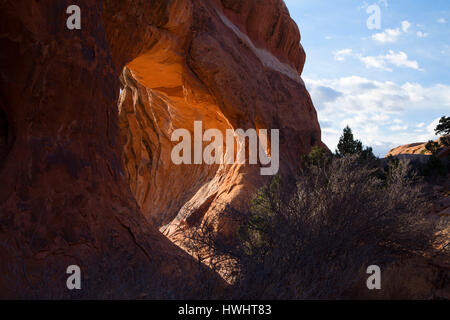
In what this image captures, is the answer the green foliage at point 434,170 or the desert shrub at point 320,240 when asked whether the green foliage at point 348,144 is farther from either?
the desert shrub at point 320,240

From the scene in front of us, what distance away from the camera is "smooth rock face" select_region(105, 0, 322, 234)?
11.7 meters

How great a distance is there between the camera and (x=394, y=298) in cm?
582

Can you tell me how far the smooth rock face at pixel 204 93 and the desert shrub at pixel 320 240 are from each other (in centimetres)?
445

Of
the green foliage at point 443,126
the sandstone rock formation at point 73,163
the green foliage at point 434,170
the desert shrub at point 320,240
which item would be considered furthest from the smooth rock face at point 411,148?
the sandstone rock formation at point 73,163

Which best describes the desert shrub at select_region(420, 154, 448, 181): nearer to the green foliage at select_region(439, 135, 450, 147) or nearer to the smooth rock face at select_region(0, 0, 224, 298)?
the green foliage at select_region(439, 135, 450, 147)

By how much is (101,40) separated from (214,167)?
913cm

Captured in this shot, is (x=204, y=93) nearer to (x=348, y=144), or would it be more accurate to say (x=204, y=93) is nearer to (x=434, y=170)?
(x=348, y=144)

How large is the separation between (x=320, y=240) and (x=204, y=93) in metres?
8.17

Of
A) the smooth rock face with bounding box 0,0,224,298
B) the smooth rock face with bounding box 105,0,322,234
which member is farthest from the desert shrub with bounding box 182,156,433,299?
the smooth rock face with bounding box 105,0,322,234

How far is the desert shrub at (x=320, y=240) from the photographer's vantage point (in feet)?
15.0

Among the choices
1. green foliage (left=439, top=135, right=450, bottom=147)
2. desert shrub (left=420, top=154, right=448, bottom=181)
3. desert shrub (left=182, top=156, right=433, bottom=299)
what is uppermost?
green foliage (left=439, top=135, right=450, bottom=147)

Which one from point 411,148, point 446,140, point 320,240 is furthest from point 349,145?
point 411,148

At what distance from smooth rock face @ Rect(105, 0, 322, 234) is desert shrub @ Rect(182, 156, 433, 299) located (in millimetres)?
4449

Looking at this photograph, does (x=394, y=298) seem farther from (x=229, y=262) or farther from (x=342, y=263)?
(x=229, y=262)
